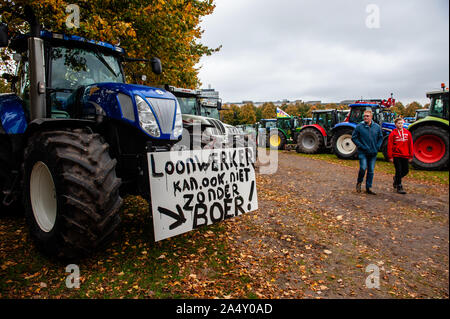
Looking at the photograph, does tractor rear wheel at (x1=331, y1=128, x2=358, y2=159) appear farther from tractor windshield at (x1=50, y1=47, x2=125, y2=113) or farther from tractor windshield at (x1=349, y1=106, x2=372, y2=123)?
tractor windshield at (x1=50, y1=47, x2=125, y2=113)

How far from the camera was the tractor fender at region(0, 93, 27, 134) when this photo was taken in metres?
3.71

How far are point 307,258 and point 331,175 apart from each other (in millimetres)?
6356

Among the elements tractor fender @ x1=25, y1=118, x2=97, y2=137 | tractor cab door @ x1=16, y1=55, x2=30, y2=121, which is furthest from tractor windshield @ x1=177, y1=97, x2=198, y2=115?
tractor fender @ x1=25, y1=118, x2=97, y2=137

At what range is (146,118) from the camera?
126 inches

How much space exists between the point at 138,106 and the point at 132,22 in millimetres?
4458

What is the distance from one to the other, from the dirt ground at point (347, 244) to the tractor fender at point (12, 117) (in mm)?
3256

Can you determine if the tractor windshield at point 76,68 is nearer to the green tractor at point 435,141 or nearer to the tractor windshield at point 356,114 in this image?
the green tractor at point 435,141

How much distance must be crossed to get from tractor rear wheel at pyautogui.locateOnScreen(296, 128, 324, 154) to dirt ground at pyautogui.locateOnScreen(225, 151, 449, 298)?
9346 millimetres

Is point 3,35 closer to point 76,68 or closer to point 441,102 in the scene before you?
point 76,68

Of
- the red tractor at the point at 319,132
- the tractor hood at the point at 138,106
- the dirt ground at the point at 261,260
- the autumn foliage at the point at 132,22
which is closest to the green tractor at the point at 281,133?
the red tractor at the point at 319,132

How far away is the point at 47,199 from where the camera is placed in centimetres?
322

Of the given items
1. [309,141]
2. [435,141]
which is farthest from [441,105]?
[309,141]

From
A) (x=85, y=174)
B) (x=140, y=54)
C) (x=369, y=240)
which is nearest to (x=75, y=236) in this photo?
(x=85, y=174)

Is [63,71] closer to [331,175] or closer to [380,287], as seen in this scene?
[380,287]
